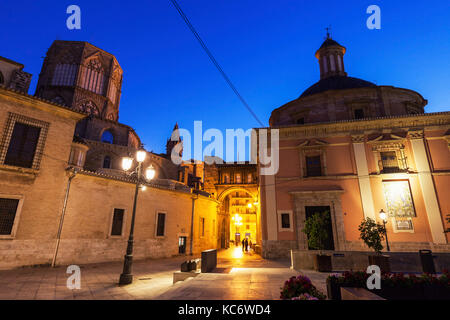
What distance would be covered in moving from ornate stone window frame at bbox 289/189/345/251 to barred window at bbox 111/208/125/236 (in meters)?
12.8

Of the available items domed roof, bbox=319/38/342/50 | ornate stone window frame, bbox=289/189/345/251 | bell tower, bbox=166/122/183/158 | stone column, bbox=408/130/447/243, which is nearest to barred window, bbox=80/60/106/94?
bell tower, bbox=166/122/183/158

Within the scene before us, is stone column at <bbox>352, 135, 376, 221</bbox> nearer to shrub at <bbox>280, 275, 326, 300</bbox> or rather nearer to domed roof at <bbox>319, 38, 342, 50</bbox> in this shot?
shrub at <bbox>280, 275, 326, 300</bbox>

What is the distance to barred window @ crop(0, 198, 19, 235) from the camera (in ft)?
35.5

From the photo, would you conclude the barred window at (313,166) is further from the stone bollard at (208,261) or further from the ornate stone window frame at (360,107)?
the stone bollard at (208,261)

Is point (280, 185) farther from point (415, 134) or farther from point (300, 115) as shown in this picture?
point (415, 134)

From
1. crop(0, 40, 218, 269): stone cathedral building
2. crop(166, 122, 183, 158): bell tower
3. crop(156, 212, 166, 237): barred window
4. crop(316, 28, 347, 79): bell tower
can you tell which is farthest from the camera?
crop(166, 122, 183, 158): bell tower

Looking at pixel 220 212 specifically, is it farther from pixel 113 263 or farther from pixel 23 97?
pixel 23 97

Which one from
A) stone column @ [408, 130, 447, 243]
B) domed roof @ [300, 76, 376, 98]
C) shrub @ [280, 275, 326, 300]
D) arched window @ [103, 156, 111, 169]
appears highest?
domed roof @ [300, 76, 376, 98]

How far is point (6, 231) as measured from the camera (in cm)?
1084

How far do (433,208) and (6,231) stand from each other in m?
25.7

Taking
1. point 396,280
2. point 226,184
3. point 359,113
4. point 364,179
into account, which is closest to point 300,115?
point 359,113

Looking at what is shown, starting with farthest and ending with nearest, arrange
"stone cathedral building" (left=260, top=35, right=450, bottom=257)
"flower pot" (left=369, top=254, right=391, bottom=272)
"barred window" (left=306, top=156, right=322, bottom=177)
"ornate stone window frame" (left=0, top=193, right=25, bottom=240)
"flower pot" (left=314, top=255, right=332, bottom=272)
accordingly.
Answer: "barred window" (left=306, top=156, right=322, bottom=177), "stone cathedral building" (left=260, top=35, right=450, bottom=257), "ornate stone window frame" (left=0, top=193, right=25, bottom=240), "flower pot" (left=314, top=255, right=332, bottom=272), "flower pot" (left=369, top=254, right=391, bottom=272)

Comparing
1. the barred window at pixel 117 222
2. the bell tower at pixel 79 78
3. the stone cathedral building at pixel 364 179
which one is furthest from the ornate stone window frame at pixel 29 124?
the bell tower at pixel 79 78
